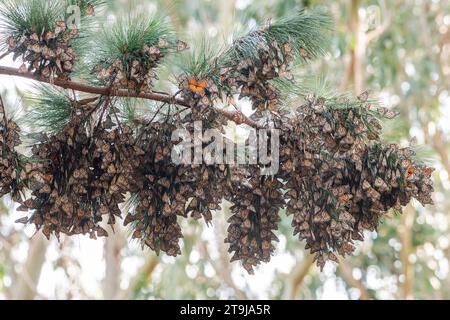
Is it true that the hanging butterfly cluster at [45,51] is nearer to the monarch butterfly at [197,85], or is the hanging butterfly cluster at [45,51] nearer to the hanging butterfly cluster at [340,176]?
the monarch butterfly at [197,85]

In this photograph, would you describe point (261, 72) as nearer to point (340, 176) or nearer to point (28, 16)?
point (340, 176)

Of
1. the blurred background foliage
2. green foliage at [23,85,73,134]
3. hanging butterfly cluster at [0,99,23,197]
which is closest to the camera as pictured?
hanging butterfly cluster at [0,99,23,197]

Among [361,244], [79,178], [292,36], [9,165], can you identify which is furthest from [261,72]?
[361,244]

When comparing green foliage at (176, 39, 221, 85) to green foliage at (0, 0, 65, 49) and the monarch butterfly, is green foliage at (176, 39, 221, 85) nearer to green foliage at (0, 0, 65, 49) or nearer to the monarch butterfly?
the monarch butterfly

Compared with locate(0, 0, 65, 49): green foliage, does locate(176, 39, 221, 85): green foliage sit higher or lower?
lower

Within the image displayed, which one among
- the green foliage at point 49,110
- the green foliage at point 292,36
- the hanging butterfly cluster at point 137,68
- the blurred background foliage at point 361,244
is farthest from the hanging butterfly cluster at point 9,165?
the blurred background foliage at point 361,244

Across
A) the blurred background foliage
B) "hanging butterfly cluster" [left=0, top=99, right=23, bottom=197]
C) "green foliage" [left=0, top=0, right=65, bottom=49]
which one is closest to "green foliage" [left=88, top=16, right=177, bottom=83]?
"green foliage" [left=0, top=0, right=65, bottom=49]
